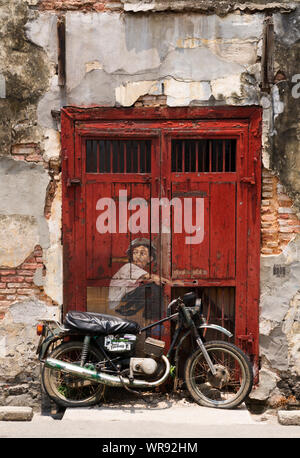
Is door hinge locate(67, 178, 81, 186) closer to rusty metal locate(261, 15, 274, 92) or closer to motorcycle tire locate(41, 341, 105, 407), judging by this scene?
motorcycle tire locate(41, 341, 105, 407)

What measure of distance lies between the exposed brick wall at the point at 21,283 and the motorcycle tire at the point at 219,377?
5.42 feet

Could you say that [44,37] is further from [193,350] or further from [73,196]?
[193,350]

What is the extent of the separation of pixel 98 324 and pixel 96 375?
488 millimetres

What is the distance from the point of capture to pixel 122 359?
5.36 metres

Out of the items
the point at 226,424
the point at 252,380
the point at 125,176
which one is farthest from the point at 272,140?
the point at 226,424

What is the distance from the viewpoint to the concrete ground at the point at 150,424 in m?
4.80

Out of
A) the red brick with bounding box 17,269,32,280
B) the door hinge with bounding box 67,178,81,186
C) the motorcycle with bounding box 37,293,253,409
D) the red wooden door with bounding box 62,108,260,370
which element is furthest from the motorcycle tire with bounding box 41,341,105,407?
the door hinge with bounding box 67,178,81,186

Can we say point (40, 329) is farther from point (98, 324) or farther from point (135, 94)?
point (135, 94)

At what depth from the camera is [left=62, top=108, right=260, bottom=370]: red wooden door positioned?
18.4 feet

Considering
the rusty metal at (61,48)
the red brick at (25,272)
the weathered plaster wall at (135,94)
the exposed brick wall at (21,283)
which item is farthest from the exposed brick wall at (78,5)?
the red brick at (25,272)

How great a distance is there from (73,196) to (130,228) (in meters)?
0.68

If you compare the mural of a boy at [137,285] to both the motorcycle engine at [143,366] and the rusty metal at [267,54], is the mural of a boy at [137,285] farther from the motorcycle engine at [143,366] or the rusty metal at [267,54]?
the rusty metal at [267,54]

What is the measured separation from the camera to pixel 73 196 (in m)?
5.62

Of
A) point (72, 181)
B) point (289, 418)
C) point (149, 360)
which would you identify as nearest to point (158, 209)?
point (72, 181)
